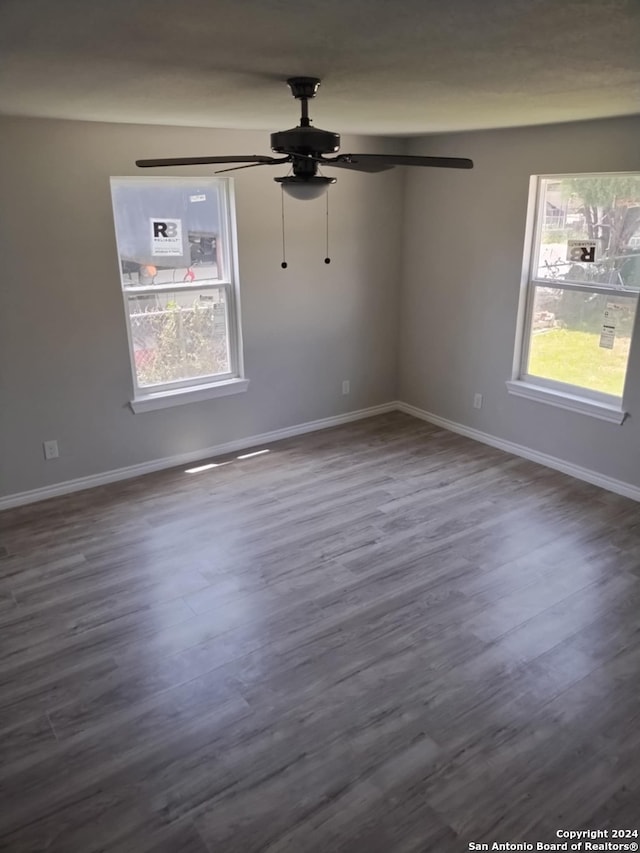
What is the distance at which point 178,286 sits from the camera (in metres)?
4.45

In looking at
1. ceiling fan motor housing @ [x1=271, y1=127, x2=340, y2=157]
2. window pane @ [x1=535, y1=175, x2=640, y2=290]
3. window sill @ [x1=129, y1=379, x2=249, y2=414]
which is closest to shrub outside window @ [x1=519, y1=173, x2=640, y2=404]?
window pane @ [x1=535, y1=175, x2=640, y2=290]

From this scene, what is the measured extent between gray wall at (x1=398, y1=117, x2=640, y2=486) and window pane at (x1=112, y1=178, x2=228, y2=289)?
5.79ft

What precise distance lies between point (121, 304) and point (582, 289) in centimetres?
311

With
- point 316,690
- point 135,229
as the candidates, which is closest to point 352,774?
point 316,690

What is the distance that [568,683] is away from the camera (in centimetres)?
257

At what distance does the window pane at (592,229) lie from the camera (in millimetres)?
3891

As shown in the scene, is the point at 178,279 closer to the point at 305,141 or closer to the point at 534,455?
the point at 305,141

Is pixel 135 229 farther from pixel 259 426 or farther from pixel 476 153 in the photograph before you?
pixel 476 153

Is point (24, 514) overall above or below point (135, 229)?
below

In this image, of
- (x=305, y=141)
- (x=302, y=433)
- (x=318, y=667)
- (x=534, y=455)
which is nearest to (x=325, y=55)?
(x=305, y=141)

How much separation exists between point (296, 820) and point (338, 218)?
4206 mm

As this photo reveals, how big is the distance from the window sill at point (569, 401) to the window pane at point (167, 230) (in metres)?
2.43

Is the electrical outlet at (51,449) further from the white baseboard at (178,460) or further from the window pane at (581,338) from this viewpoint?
the window pane at (581,338)

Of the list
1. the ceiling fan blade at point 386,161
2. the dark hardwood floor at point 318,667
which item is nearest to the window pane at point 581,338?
the dark hardwood floor at point 318,667
